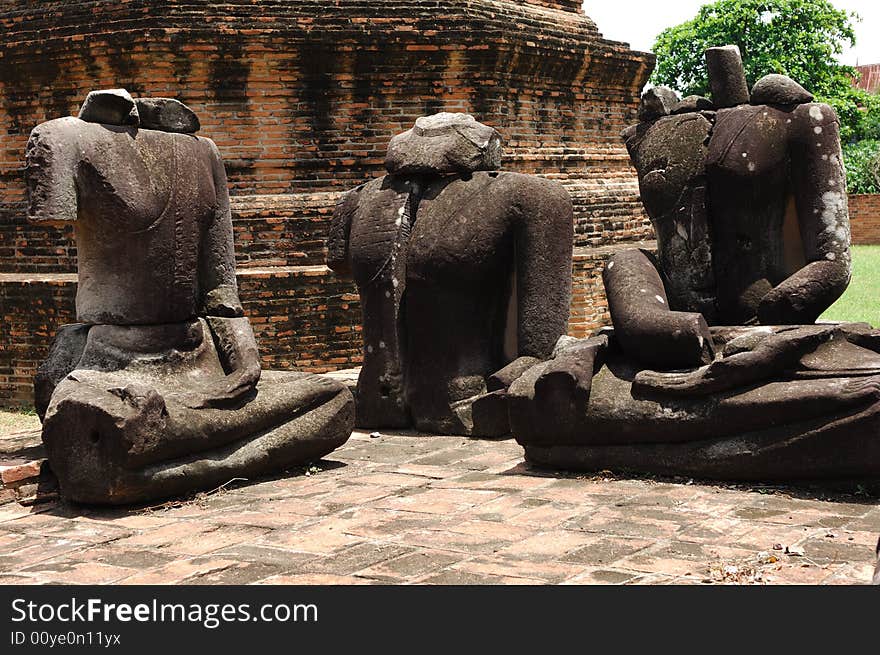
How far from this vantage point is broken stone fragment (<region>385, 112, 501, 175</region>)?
6629mm

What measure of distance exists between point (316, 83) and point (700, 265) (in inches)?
191

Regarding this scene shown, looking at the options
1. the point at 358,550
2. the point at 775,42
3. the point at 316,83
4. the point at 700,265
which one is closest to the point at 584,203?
the point at 316,83

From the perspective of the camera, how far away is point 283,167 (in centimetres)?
956

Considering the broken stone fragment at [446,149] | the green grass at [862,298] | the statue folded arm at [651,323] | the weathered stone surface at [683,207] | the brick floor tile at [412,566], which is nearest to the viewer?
the brick floor tile at [412,566]

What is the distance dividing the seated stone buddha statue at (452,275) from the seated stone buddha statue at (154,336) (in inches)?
39.1

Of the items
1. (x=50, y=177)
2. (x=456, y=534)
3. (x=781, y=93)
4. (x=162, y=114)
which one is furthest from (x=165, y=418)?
(x=781, y=93)

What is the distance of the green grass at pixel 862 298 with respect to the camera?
1383 centimetres

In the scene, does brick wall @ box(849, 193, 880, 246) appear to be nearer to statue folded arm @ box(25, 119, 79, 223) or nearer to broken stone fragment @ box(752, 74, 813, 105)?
broken stone fragment @ box(752, 74, 813, 105)

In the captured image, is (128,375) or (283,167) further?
(283,167)

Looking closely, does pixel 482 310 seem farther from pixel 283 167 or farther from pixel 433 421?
pixel 283 167

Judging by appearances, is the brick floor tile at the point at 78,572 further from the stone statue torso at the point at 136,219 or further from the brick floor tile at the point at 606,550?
the stone statue torso at the point at 136,219

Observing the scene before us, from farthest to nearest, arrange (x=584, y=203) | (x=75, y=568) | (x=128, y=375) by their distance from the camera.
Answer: (x=584, y=203), (x=128, y=375), (x=75, y=568)

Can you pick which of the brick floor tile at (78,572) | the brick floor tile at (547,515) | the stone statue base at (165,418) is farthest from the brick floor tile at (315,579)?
the stone statue base at (165,418)

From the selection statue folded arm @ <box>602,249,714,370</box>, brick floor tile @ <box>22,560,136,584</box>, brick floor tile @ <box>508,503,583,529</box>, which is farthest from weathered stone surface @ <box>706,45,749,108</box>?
brick floor tile @ <box>22,560,136,584</box>
